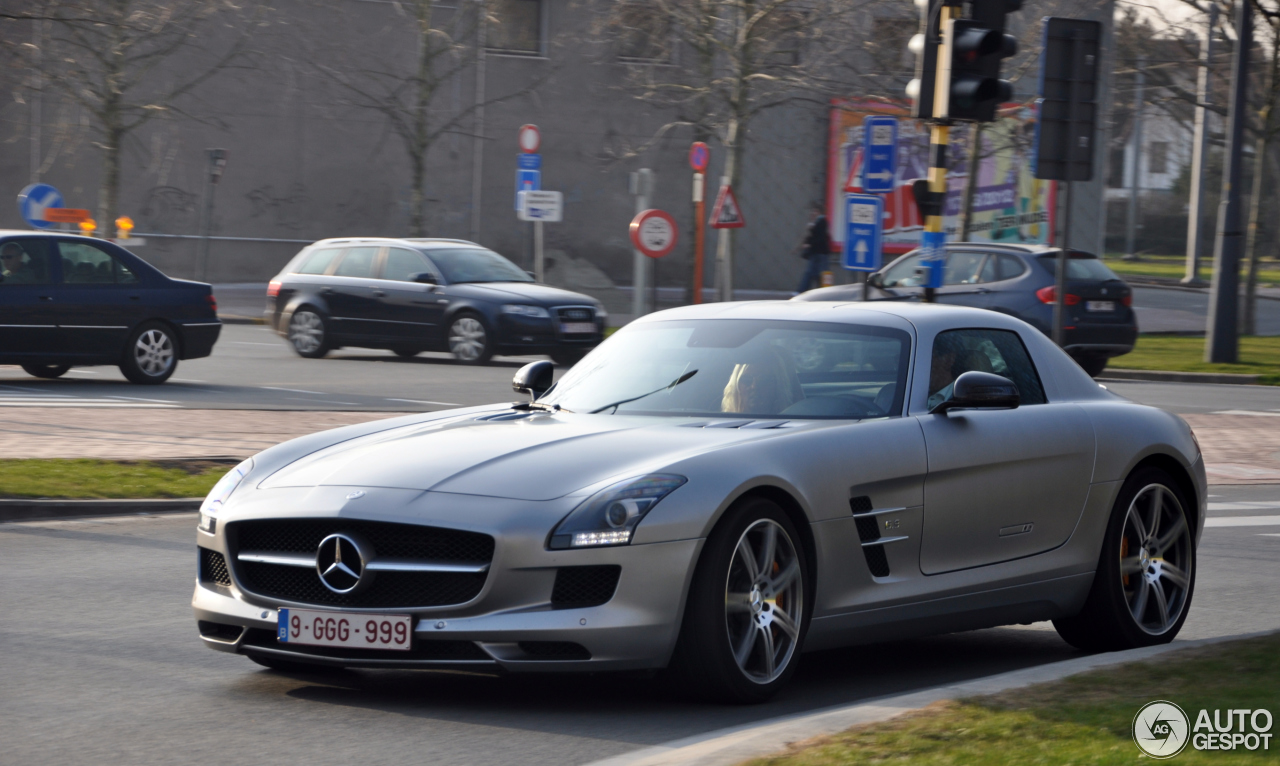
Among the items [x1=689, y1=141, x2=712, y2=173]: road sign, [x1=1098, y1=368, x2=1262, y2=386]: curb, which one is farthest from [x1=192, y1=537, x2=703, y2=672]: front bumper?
[x1=689, y1=141, x2=712, y2=173]: road sign

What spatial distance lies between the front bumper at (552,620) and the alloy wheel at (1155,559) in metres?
2.52

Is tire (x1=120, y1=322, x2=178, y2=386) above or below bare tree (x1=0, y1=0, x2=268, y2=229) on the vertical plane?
below

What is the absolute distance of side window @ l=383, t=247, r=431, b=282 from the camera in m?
24.0

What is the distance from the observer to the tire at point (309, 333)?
24.5m

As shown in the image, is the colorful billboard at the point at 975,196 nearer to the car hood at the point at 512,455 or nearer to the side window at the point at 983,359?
the side window at the point at 983,359

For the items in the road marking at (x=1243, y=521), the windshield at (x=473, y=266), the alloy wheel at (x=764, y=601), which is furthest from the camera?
the windshield at (x=473, y=266)

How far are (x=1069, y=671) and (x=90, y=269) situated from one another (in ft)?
49.5

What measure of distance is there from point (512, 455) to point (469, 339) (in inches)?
702

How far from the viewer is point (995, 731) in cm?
479

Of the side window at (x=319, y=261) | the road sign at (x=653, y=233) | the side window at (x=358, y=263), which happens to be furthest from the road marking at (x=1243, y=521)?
the side window at (x=319, y=261)

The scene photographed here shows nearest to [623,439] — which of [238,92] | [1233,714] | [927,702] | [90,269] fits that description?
[927,702]

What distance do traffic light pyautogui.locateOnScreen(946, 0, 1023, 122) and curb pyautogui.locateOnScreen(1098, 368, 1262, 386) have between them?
11921mm

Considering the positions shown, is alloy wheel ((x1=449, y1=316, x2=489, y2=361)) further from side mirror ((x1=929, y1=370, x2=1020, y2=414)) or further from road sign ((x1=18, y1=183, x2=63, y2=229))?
side mirror ((x1=929, y1=370, x2=1020, y2=414))

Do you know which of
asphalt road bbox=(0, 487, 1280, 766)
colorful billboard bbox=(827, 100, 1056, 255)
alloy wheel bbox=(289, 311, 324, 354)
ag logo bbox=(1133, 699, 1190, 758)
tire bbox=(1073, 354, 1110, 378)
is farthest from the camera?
colorful billboard bbox=(827, 100, 1056, 255)
